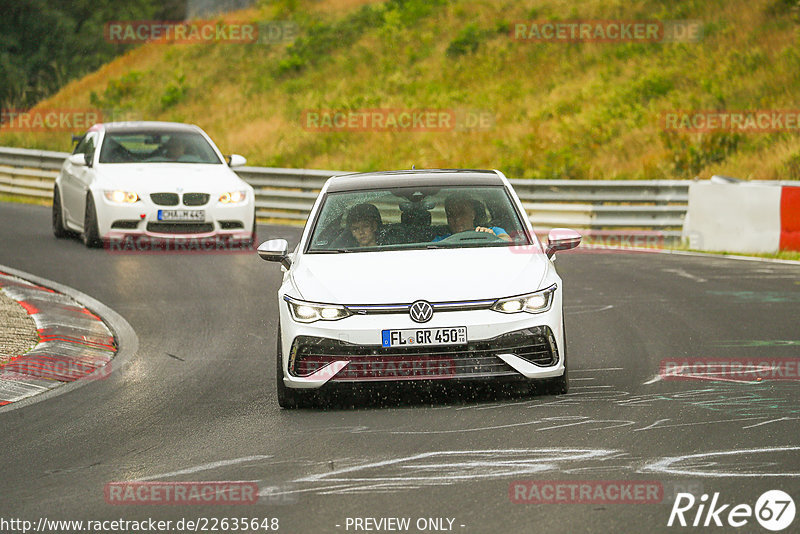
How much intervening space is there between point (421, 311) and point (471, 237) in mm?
1229

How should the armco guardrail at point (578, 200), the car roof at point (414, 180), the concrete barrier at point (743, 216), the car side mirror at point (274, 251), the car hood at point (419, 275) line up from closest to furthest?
the car hood at point (419, 275) < the car side mirror at point (274, 251) < the car roof at point (414, 180) < the concrete barrier at point (743, 216) < the armco guardrail at point (578, 200)

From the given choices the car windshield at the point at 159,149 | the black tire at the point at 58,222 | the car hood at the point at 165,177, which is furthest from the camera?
the black tire at the point at 58,222

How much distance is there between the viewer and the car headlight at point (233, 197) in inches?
699

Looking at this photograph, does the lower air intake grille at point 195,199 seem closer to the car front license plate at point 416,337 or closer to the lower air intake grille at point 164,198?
the lower air intake grille at point 164,198

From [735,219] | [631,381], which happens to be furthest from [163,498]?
[735,219]

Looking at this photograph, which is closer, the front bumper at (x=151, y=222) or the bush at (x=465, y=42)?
the front bumper at (x=151, y=222)

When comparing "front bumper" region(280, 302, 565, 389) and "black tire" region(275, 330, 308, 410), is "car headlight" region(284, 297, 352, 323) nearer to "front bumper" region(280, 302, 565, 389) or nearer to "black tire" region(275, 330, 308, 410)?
"front bumper" region(280, 302, 565, 389)

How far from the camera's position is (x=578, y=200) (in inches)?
872

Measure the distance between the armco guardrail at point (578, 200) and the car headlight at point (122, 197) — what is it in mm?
5454

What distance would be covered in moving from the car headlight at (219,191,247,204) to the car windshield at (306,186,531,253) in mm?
8393

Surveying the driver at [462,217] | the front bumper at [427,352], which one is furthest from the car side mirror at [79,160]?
the front bumper at [427,352]

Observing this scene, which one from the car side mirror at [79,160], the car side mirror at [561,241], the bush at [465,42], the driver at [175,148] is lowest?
the car side mirror at [561,241]

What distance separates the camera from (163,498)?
20.2ft

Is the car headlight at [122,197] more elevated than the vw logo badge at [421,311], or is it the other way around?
the vw logo badge at [421,311]
